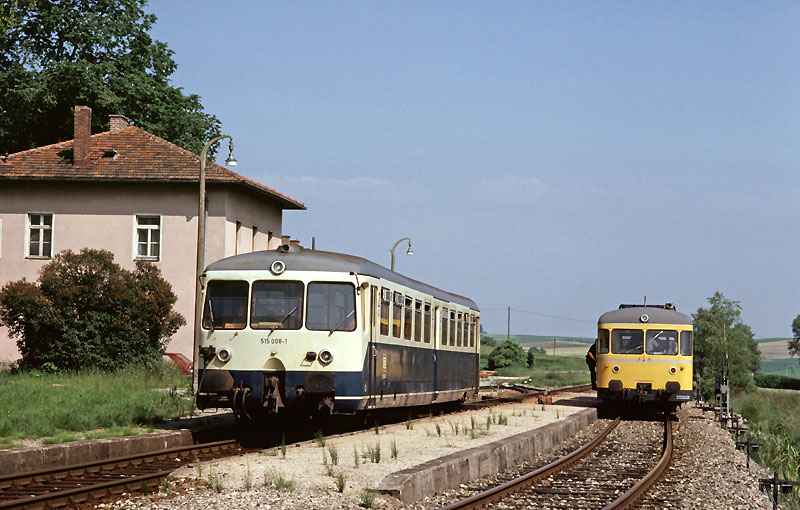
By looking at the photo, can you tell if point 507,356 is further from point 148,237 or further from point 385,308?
point 385,308

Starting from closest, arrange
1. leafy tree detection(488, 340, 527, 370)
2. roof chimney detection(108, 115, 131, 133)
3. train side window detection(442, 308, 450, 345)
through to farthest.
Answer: train side window detection(442, 308, 450, 345), roof chimney detection(108, 115, 131, 133), leafy tree detection(488, 340, 527, 370)

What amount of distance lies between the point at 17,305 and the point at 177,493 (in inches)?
778

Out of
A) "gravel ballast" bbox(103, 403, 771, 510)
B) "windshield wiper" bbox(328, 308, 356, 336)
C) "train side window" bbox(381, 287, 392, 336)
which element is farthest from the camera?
"train side window" bbox(381, 287, 392, 336)

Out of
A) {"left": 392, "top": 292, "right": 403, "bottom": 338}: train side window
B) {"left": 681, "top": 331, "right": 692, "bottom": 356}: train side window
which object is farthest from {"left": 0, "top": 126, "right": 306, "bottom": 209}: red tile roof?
{"left": 392, "top": 292, "right": 403, "bottom": 338}: train side window

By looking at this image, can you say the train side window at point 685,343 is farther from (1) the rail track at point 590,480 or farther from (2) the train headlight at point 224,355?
(2) the train headlight at point 224,355

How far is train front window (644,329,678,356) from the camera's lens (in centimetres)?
2466

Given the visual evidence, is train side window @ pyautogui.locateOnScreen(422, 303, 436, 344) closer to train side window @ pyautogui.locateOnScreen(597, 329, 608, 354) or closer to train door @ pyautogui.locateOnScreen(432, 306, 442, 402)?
train door @ pyautogui.locateOnScreen(432, 306, 442, 402)

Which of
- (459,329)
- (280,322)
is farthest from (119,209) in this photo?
(280,322)

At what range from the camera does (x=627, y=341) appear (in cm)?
2498

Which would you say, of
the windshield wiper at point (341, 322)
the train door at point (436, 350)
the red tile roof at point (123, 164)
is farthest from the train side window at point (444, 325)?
the red tile roof at point (123, 164)

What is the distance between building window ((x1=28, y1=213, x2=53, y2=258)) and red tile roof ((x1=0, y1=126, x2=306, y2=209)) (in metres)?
1.76

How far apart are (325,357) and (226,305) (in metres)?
1.86

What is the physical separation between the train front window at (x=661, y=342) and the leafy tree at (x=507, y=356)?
2465 inches

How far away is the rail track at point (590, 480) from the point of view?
10930mm
